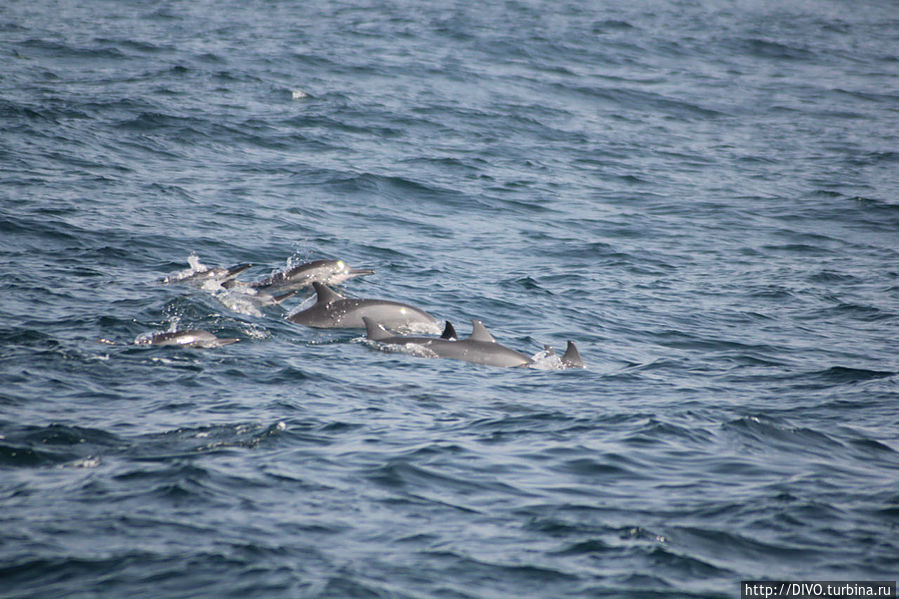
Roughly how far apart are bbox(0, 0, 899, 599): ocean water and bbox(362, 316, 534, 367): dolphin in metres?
0.23

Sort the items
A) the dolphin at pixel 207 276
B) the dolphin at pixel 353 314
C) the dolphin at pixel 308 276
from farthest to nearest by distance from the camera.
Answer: the dolphin at pixel 308 276 < the dolphin at pixel 207 276 < the dolphin at pixel 353 314

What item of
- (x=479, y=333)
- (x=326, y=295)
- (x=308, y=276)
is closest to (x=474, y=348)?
(x=479, y=333)

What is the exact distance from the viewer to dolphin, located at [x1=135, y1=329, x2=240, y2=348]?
12156mm

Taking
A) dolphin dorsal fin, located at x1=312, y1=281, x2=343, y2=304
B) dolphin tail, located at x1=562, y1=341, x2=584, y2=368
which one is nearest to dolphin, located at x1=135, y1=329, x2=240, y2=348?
dolphin dorsal fin, located at x1=312, y1=281, x2=343, y2=304

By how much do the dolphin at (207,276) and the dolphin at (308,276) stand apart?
188mm

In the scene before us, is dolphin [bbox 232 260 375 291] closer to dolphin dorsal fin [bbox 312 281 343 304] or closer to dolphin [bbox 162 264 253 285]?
dolphin [bbox 162 264 253 285]

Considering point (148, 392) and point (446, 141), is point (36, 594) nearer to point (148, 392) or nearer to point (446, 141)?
point (148, 392)

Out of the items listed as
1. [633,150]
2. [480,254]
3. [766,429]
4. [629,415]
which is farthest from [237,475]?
[633,150]

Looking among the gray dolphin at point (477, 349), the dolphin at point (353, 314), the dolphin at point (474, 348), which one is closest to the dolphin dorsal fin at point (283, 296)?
the dolphin at point (353, 314)

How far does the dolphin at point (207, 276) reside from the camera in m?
14.7

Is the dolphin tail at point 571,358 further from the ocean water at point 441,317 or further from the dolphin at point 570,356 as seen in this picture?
the ocean water at point 441,317

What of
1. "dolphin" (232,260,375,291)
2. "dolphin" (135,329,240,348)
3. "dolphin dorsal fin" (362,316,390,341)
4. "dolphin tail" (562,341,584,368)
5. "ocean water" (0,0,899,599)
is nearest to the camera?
"ocean water" (0,0,899,599)

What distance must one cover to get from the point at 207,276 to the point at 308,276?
1.61 m

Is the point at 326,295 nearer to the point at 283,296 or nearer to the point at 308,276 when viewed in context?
the point at 283,296
